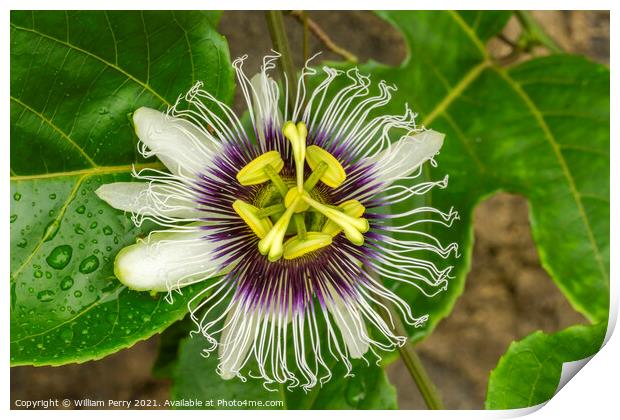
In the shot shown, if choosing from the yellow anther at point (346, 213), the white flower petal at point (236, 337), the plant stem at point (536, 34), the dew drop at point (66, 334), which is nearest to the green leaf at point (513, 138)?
the plant stem at point (536, 34)

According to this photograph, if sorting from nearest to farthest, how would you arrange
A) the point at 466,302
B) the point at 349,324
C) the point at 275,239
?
the point at 275,239
the point at 349,324
the point at 466,302

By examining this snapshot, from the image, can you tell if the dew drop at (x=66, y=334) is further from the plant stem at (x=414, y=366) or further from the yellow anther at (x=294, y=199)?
the plant stem at (x=414, y=366)

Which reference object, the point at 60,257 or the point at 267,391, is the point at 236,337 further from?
the point at 60,257

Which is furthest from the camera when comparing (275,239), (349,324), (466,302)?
(466,302)

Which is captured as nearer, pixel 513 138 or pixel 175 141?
pixel 175 141

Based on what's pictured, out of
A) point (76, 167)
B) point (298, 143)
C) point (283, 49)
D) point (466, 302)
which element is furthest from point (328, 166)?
point (466, 302)

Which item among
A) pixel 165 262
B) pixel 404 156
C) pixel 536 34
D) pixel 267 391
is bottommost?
pixel 267 391
